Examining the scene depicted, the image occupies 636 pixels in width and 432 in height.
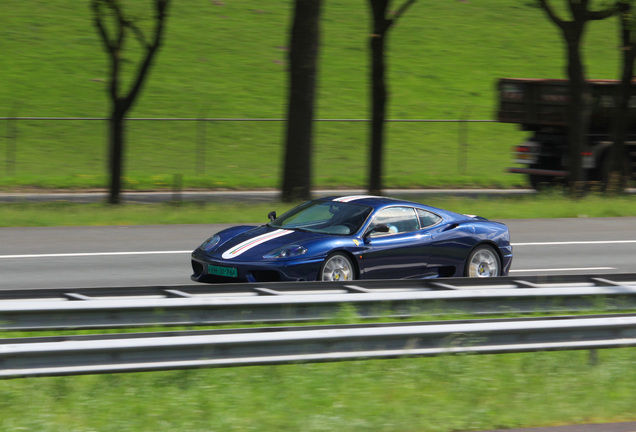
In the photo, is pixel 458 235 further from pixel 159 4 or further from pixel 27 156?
pixel 27 156

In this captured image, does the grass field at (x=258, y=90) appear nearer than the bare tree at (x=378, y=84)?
No

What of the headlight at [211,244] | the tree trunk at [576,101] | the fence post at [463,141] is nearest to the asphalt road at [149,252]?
the headlight at [211,244]

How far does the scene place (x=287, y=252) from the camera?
948cm

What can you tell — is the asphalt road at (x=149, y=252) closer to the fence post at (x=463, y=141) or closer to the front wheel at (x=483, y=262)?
the front wheel at (x=483, y=262)

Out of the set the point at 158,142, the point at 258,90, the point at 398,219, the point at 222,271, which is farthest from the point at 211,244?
the point at 258,90

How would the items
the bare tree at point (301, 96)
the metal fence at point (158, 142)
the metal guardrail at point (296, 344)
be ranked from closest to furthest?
the metal guardrail at point (296, 344) < the bare tree at point (301, 96) < the metal fence at point (158, 142)

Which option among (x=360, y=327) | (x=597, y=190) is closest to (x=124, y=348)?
(x=360, y=327)

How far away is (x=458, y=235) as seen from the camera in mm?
10711

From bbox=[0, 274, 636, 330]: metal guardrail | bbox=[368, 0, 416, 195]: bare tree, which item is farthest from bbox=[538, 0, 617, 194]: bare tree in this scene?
bbox=[0, 274, 636, 330]: metal guardrail

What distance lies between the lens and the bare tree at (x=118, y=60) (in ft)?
59.7

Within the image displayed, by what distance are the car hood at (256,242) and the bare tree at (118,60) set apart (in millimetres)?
9519

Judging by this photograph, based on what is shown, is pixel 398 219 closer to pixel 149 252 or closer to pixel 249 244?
pixel 249 244

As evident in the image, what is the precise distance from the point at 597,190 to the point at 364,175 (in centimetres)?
787

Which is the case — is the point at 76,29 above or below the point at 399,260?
above
